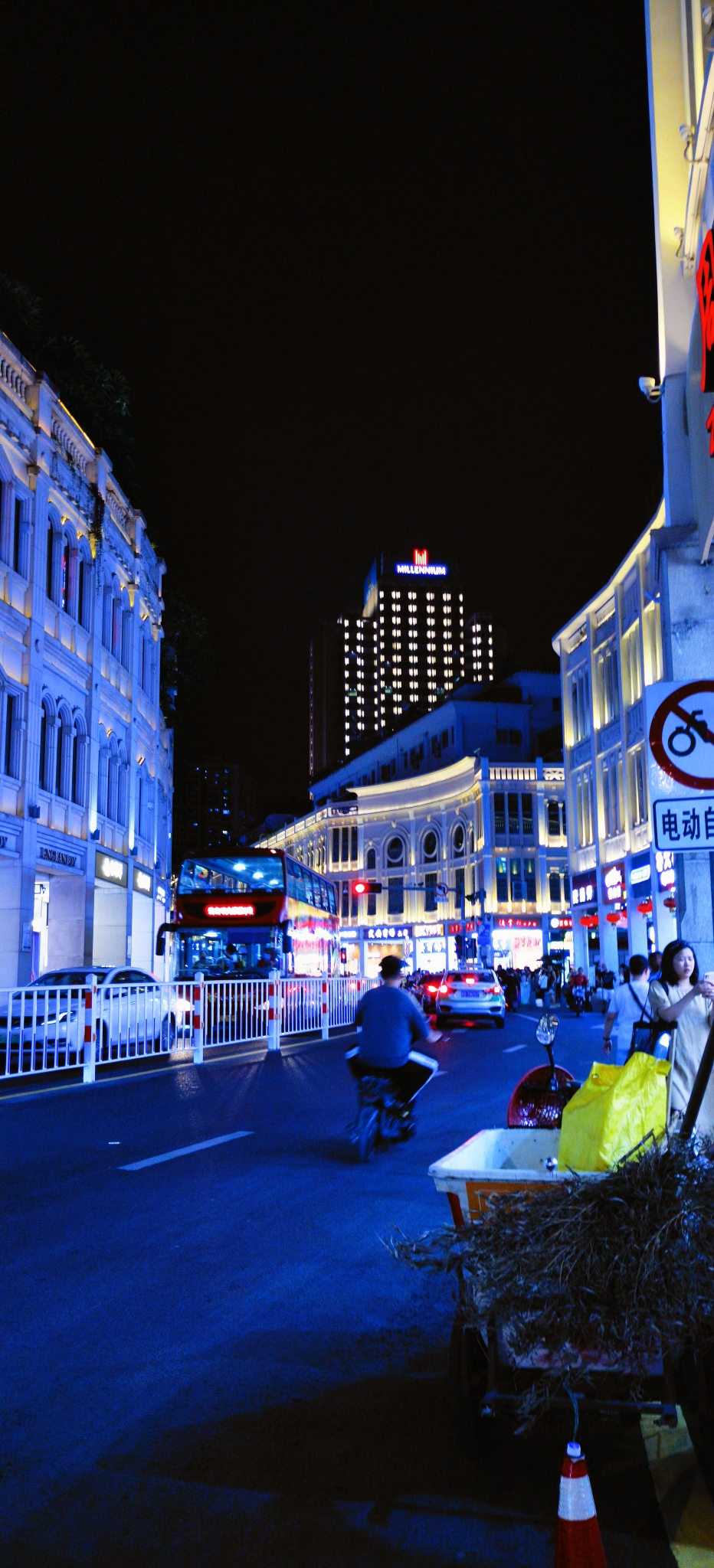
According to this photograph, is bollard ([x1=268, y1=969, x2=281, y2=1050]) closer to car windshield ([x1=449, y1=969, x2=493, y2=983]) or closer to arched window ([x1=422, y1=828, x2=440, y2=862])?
car windshield ([x1=449, y1=969, x2=493, y2=983])

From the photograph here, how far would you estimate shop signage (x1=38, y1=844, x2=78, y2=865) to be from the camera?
2809 cm

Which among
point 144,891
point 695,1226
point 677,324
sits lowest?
point 695,1226

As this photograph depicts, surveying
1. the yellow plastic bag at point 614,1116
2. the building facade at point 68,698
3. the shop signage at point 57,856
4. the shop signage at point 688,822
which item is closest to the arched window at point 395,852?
the building facade at point 68,698

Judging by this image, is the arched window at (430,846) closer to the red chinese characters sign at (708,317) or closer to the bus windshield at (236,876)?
the bus windshield at (236,876)

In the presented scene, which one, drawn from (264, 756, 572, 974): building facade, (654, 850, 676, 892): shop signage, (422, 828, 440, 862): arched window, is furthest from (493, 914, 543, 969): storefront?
(654, 850, 676, 892): shop signage

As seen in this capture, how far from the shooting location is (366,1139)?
31.9ft

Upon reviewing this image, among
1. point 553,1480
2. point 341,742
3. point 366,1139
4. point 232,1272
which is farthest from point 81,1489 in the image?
point 341,742

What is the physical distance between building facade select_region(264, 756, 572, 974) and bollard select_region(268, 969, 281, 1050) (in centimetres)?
3174

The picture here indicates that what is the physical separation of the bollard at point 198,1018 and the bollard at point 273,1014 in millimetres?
2122

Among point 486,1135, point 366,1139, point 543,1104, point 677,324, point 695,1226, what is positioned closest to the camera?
point 695,1226

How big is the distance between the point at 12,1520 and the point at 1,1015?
12.8 meters

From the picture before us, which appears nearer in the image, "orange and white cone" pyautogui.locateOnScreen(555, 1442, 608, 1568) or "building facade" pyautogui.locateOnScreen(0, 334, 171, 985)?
"orange and white cone" pyautogui.locateOnScreen(555, 1442, 608, 1568)

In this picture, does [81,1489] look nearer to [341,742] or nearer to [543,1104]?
[543,1104]

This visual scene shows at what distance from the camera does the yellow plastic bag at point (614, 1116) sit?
13.2ft
